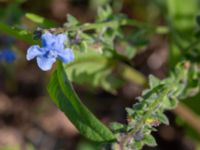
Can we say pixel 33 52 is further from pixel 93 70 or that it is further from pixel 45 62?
pixel 93 70

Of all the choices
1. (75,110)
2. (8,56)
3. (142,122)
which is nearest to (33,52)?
(75,110)

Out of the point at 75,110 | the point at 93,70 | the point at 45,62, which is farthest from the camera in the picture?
the point at 93,70

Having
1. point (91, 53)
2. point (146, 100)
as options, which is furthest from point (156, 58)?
point (146, 100)

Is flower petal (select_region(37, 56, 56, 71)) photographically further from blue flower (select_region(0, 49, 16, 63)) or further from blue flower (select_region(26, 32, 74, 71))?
blue flower (select_region(0, 49, 16, 63))

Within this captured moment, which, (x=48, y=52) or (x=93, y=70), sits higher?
(x=93, y=70)

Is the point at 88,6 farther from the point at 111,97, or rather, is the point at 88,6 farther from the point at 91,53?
the point at 91,53

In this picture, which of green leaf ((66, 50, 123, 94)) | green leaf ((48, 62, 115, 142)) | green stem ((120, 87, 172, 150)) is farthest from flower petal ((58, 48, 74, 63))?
green leaf ((66, 50, 123, 94))
